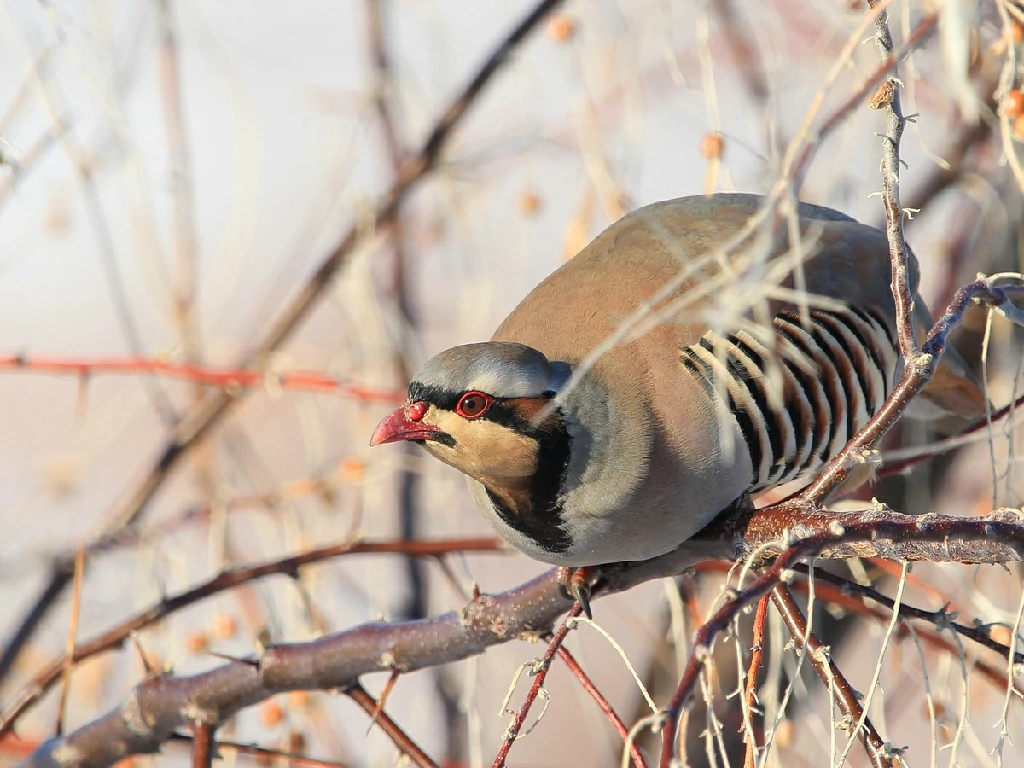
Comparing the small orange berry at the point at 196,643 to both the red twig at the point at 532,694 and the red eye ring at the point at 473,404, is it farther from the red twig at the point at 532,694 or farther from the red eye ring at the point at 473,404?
the red twig at the point at 532,694

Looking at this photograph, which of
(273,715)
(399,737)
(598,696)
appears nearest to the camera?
(598,696)

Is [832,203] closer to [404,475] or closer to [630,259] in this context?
[630,259]

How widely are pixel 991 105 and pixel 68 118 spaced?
8.69ft

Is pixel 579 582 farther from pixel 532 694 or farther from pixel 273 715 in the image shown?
pixel 273 715

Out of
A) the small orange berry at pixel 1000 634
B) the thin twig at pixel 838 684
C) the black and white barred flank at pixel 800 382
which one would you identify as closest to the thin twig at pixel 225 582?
the black and white barred flank at pixel 800 382

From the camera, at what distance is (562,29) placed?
319 centimetres

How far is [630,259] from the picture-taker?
2551mm

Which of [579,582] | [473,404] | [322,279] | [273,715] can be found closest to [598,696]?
[579,582]

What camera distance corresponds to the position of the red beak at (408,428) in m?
2.38

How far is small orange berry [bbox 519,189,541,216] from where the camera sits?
3.44 meters

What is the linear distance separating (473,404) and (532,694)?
72 centimetres

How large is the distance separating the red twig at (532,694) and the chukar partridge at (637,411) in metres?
0.31

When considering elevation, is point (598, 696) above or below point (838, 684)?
above

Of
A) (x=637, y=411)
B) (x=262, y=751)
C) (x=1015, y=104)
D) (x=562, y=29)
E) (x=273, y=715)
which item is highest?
(x=562, y=29)
